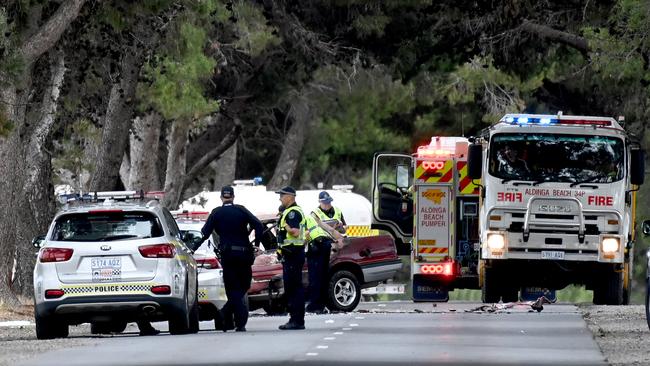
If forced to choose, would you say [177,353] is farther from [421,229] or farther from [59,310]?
[421,229]

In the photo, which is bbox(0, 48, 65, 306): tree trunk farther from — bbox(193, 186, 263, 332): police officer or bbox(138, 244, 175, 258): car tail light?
bbox(138, 244, 175, 258): car tail light

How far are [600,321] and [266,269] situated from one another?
21.1 feet

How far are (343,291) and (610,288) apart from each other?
4182 mm

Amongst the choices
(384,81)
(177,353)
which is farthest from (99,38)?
(384,81)

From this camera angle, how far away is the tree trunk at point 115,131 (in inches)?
1393

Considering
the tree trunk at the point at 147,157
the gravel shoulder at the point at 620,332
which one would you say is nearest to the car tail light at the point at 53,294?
A: the gravel shoulder at the point at 620,332

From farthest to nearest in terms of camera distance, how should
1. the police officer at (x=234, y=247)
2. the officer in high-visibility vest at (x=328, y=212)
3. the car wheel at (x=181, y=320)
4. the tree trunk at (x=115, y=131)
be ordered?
the tree trunk at (x=115, y=131)
the officer in high-visibility vest at (x=328, y=212)
the police officer at (x=234, y=247)
the car wheel at (x=181, y=320)

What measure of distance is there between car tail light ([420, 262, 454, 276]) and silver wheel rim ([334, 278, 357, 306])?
1300 millimetres

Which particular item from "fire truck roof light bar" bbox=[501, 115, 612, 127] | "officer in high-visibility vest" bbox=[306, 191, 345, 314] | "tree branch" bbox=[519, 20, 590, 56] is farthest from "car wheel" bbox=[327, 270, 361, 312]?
"tree branch" bbox=[519, 20, 590, 56]

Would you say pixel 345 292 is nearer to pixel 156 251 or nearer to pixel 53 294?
pixel 156 251

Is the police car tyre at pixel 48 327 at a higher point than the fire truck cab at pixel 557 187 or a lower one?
lower

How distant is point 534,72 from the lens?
43594 millimetres

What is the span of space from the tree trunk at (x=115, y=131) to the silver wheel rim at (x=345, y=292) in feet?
18.6

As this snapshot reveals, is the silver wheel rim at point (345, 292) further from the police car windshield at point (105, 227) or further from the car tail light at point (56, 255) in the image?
the car tail light at point (56, 255)
